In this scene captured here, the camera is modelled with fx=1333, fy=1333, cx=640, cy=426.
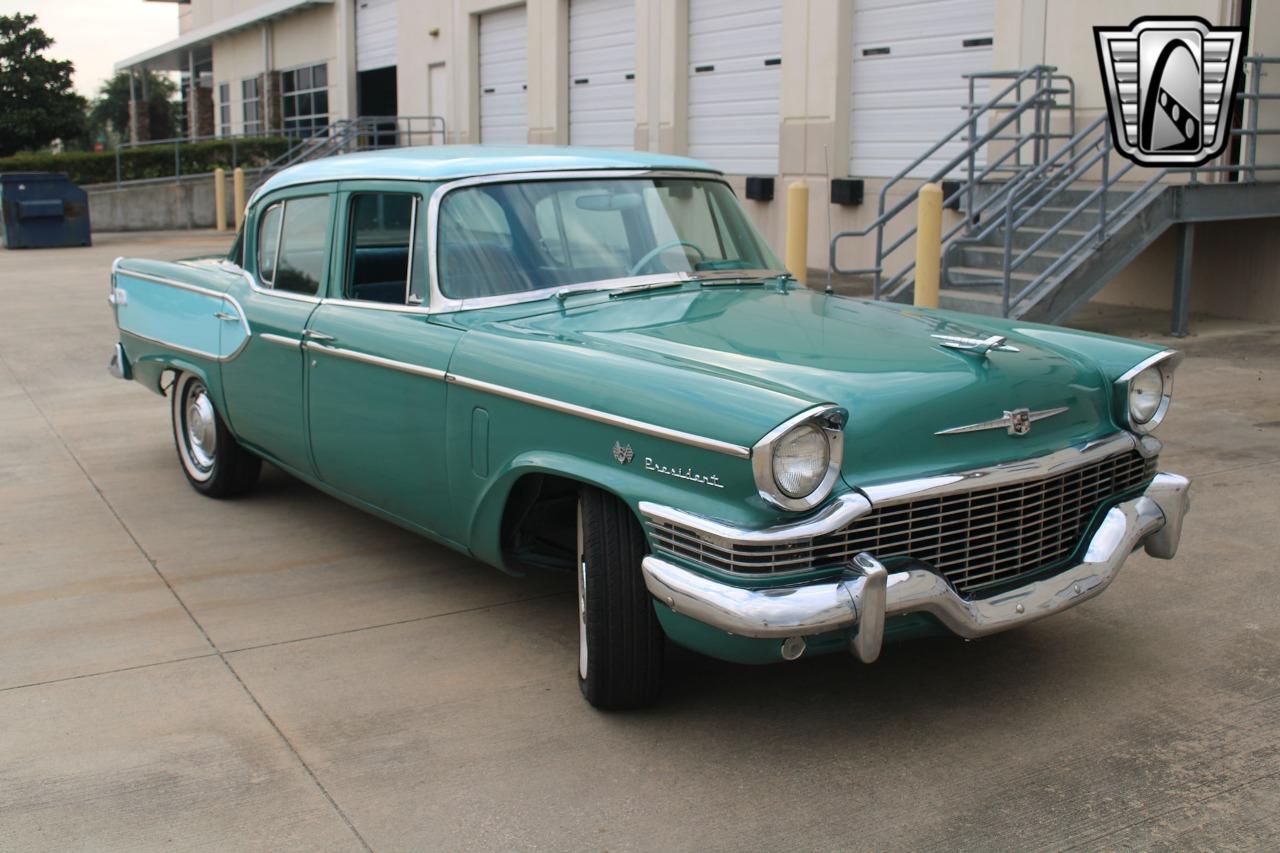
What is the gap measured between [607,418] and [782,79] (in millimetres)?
13084

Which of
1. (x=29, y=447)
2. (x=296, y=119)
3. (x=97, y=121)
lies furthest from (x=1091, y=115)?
(x=97, y=121)

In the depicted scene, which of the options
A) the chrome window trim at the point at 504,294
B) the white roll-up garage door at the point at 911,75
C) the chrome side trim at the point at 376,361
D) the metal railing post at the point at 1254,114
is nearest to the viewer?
the chrome side trim at the point at 376,361

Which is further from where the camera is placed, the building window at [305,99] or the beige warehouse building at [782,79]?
the building window at [305,99]

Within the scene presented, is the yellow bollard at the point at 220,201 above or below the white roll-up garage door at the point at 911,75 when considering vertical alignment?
below

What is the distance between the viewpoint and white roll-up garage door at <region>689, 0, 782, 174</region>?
53.9 ft

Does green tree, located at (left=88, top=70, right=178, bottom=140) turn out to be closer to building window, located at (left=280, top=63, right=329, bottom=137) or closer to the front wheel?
building window, located at (left=280, top=63, right=329, bottom=137)

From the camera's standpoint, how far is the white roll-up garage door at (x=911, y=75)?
1355 cm

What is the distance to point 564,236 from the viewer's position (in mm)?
4727

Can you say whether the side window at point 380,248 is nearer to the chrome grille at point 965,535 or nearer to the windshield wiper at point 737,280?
the windshield wiper at point 737,280

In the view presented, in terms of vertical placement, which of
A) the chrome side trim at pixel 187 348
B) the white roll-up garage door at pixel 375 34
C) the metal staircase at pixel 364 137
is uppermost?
the white roll-up garage door at pixel 375 34

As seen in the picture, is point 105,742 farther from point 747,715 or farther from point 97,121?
point 97,121

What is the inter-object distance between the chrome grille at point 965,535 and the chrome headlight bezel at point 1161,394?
120 millimetres

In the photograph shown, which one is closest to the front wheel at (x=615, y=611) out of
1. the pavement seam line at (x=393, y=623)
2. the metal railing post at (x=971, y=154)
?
the pavement seam line at (x=393, y=623)

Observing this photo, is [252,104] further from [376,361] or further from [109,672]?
[109,672]
